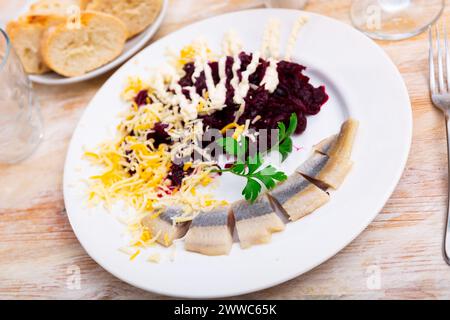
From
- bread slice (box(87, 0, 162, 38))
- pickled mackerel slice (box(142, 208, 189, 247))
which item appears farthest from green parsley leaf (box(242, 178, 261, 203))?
bread slice (box(87, 0, 162, 38))

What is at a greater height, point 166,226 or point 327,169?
point 327,169

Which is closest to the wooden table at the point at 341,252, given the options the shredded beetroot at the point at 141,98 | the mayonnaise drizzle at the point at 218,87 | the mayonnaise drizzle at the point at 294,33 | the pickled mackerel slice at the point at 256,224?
the pickled mackerel slice at the point at 256,224

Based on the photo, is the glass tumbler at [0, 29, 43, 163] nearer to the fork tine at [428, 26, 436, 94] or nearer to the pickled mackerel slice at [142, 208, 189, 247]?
the pickled mackerel slice at [142, 208, 189, 247]

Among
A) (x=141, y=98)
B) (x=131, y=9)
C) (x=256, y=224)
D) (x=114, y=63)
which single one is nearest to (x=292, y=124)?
(x=256, y=224)

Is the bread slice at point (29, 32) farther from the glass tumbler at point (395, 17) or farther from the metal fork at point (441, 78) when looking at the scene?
the metal fork at point (441, 78)

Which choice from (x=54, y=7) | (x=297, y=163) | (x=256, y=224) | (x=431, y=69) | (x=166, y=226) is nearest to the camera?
(x=256, y=224)

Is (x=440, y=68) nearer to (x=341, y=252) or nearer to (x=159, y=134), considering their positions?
(x=341, y=252)

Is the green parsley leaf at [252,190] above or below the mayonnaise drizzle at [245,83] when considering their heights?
below
